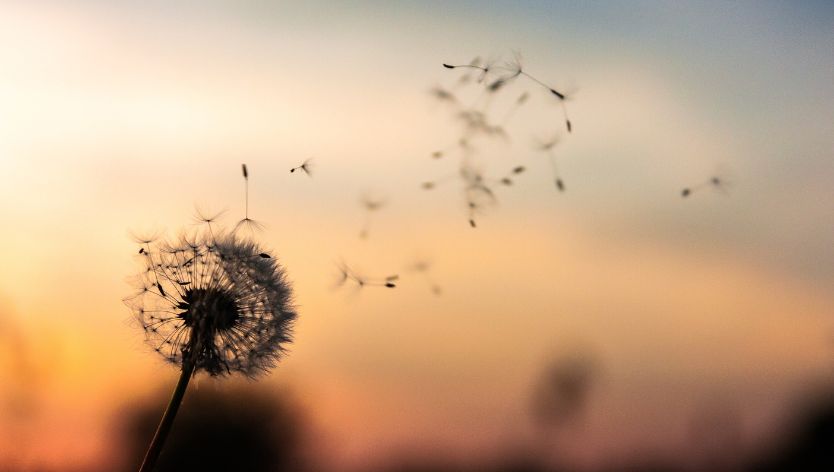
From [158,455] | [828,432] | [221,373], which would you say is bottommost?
[158,455]

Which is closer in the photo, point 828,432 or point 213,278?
point 213,278

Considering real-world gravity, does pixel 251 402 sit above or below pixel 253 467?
above

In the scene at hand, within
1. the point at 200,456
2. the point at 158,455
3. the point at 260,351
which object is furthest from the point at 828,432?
the point at 158,455

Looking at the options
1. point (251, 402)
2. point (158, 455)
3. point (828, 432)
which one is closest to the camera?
point (158, 455)

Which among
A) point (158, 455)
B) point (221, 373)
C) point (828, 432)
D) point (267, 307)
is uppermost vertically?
point (828, 432)

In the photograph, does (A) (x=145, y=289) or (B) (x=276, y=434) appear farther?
(B) (x=276, y=434)

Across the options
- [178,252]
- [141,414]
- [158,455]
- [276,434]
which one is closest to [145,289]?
[178,252]

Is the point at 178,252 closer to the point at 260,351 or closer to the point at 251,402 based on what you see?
the point at 260,351

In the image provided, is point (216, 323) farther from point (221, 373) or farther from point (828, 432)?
point (828, 432)

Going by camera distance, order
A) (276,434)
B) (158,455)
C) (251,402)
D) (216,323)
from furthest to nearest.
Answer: (251,402) → (276,434) → (216,323) → (158,455)
